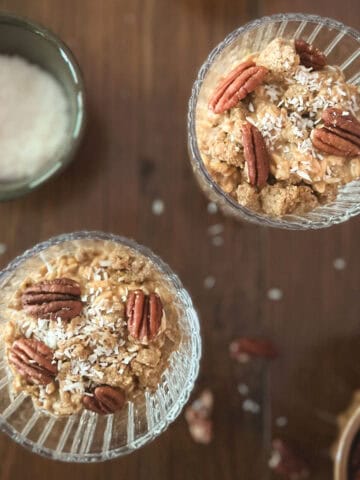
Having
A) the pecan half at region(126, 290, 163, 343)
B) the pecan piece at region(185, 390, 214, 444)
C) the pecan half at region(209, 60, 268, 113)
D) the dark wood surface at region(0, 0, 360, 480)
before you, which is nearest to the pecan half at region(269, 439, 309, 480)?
the dark wood surface at region(0, 0, 360, 480)

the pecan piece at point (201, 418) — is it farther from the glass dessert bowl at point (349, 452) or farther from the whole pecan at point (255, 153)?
the whole pecan at point (255, 153)

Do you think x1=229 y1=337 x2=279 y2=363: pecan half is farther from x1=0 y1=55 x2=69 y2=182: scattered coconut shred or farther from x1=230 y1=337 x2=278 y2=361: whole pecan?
x1=0 y1=55 x2=69 y2=182: scattered coconut shred

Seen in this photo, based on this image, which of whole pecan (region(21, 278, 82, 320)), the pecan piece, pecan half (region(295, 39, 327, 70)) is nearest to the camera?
whole pecan (region(21, 278, 82, 320))

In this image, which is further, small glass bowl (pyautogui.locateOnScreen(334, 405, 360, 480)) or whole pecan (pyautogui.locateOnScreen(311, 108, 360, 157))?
small glass bowl (pyautogui.locateOnScreen(334, 405, 360, 480))

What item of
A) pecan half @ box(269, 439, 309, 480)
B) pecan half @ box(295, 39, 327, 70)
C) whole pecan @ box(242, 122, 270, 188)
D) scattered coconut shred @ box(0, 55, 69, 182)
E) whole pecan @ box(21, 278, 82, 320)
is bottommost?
pecan half @ box(269, 439, 309, 480)

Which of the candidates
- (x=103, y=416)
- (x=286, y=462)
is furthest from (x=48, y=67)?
(x=286, y=462)
